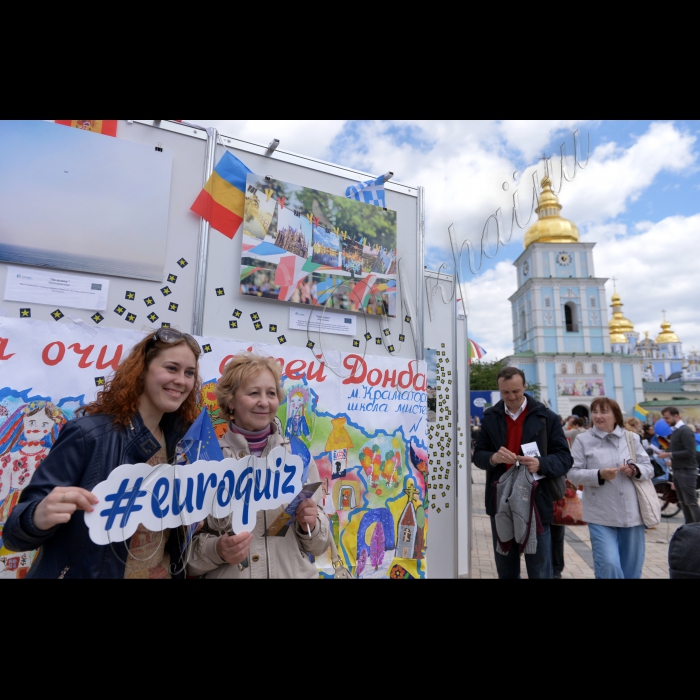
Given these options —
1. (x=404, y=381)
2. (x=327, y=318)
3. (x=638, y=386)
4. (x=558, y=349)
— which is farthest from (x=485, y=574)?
(x=638, y=386)

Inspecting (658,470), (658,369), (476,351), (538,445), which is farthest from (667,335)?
(538,445)

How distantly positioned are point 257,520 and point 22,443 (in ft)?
3.87

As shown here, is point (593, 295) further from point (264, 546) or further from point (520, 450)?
point (264, 546)

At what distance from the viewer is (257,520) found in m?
1.72

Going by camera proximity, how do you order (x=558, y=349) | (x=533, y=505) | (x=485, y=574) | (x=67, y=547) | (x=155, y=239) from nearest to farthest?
(x=67, y=547) → (x=155, y=239) → (x=533, y=505) → (x=485, y=574) → (x=558, y=349)

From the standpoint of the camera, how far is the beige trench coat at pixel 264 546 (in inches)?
62.1

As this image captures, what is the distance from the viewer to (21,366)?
201 centimetres

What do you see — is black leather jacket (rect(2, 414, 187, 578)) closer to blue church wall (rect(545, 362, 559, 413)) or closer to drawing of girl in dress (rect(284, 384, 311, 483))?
drawing of girl in dress (rect(284, 384, 311, 483))

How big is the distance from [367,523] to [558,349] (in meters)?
37.8

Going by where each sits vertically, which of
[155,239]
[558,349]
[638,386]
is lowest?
[155,239]

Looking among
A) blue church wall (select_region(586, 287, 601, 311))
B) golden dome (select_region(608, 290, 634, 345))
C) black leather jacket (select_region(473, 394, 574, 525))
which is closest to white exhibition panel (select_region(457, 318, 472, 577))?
black leather jacket (select_region(473, 394, 574, 525))

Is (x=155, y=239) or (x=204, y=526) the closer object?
(x=204, y=526)

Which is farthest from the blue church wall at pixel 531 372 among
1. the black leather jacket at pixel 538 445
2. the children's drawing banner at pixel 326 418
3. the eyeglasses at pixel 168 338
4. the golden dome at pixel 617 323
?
the eyeglasses at pixel 168 338

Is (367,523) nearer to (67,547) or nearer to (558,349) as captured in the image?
(67,547)
